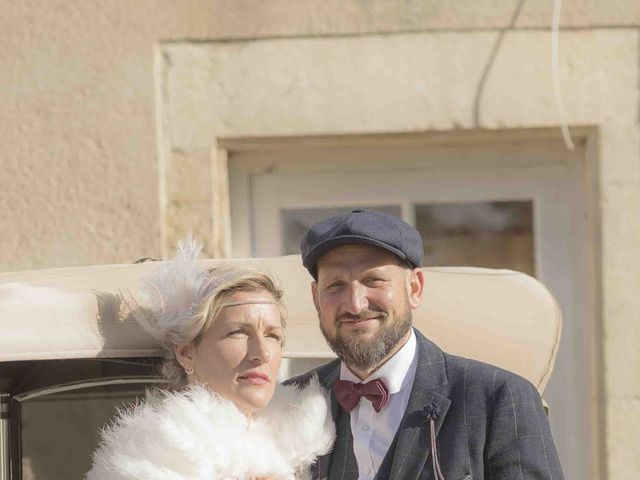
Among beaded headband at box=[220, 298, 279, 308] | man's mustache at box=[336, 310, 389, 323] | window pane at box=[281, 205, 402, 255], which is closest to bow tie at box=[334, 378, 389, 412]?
man's mustache at box=[336, 310, 389, 323]

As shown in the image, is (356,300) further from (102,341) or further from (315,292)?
(102,341)

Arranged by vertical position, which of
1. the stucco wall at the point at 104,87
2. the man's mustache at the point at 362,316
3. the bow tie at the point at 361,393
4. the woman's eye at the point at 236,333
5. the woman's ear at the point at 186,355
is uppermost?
the stucco wall at the point at 104,87

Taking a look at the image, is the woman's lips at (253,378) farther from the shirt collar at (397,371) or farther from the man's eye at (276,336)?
the shirt collar at (397,371)

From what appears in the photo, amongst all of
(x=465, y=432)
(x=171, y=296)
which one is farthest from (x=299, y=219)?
(x=465, y=432)

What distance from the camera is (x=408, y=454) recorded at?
2.95 metres

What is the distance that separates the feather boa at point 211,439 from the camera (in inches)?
112

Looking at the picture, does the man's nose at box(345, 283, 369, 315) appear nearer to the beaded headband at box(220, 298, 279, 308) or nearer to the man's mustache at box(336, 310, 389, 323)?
the man's mustache at box(336, 310, 389, 323)

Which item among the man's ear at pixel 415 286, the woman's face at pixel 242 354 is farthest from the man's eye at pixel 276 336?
the man's ear at pixel 415 286

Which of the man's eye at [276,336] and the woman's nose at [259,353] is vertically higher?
the man's eye at [276,336]

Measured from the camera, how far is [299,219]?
16.2ft

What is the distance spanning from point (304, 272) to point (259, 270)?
0.26 metres

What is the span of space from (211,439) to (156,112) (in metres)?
2.11

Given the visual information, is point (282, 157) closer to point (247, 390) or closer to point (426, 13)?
point (426, 13)

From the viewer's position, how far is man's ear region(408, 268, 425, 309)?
3.12 meters
